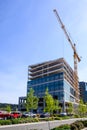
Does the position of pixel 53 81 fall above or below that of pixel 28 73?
below

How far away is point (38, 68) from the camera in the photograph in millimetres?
138875

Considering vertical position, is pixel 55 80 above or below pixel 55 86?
above

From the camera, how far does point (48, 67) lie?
13112 cm

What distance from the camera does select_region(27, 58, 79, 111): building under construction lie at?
115875mm

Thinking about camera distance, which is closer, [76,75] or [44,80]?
[44,80]

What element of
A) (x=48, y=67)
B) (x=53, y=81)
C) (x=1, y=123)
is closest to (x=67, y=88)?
(x=53, y=81)

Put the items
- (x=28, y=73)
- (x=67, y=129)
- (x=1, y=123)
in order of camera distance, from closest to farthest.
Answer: (x=67, y=129)
(x=1, y=123)
(x=28, y=73)

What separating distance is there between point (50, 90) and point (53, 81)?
4836mm

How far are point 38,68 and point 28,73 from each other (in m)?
8.18

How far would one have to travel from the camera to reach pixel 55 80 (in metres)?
119

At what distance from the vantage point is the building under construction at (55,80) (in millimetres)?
115875

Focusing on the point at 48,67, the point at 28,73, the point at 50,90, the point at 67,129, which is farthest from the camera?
the point at 28,73

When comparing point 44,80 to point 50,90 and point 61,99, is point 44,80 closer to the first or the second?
point 50,90

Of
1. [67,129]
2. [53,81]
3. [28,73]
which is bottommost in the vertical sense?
[67,129]
